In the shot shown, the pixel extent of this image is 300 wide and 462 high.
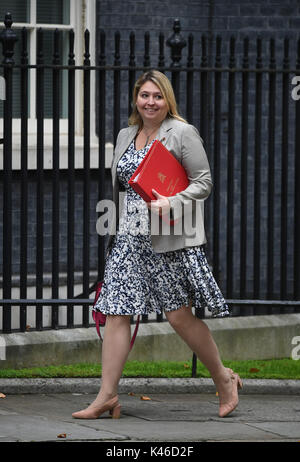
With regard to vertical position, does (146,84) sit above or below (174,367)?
above

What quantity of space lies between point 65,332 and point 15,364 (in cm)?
47

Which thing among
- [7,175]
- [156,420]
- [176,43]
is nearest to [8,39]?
[7,175]

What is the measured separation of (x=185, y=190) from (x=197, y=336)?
811 mm

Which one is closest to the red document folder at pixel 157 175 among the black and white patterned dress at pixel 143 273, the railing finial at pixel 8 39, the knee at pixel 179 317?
the black and white patterned dress at pixel 143 273

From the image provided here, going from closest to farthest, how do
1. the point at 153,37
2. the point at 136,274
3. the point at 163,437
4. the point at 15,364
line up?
the point at 163,437 < the point at 136,274 < the point at 15,364 < the point at 153,37

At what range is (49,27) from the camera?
9586 millimetres

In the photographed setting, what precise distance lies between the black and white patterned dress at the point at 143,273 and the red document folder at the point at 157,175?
0.67ft

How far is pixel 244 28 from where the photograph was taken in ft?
34.3

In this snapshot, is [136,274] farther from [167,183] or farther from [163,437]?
[163,437]

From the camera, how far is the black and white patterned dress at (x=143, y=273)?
6602 millimetres

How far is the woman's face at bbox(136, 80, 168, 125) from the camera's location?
6.62m

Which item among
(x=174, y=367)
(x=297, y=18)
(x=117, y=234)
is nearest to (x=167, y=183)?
(x=117, y=234)

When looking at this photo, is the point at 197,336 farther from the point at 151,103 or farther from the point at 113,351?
the point at 151,103

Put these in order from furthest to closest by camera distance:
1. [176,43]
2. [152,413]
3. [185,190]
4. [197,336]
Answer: [176,43]
[152,413]
[197,336]
[185,190]
